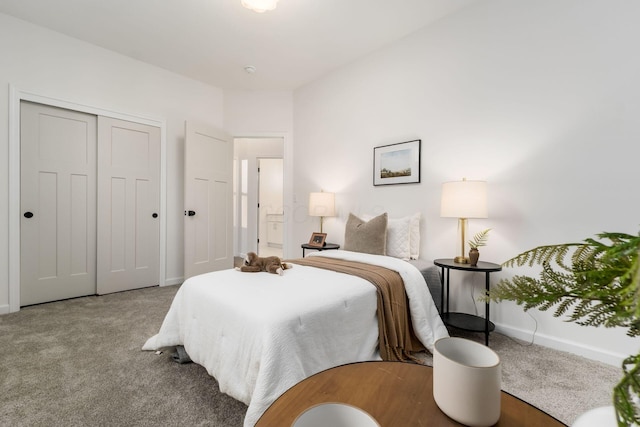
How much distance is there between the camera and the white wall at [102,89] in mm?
2787

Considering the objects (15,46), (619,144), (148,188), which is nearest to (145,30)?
(15,46)

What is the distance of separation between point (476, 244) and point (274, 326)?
5.86ft

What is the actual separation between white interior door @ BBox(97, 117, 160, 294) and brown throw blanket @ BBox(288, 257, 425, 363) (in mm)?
2689

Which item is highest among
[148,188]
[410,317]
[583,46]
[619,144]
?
[583,46]

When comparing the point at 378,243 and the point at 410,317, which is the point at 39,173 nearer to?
the point at 378,243

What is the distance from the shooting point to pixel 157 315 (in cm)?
275

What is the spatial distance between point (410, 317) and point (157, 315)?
89.0 inches

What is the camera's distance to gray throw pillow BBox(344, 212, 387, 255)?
274 cm

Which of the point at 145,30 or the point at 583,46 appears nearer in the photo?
the point at 583,46

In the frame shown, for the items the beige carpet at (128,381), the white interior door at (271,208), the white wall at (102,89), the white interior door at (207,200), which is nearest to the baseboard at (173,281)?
the white wall at (102,89)

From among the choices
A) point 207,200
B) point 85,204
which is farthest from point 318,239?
point 85,204

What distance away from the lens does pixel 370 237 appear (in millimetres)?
2771

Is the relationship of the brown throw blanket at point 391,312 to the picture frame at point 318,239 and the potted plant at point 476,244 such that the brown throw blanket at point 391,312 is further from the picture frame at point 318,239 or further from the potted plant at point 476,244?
the picture frame at point 318,239

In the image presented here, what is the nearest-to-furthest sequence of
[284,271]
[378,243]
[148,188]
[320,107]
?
[284,271] < [378,243] < [148,188] < [320,107]
